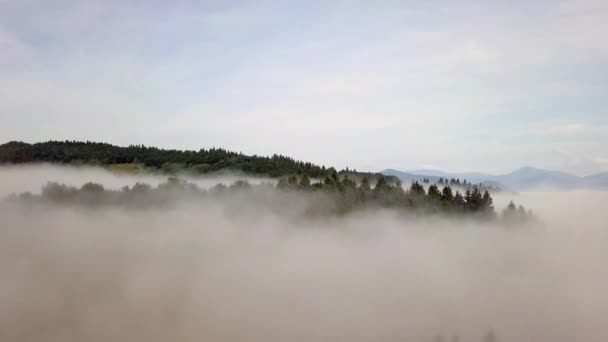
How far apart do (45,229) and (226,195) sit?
7853cm

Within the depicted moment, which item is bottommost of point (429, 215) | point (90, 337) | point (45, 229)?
point (90, 337)

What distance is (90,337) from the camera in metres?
136

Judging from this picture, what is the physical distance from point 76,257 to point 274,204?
324 ft

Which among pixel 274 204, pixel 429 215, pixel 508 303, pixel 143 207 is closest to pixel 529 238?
pixel 508 303

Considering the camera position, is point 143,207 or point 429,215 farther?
point 143,207

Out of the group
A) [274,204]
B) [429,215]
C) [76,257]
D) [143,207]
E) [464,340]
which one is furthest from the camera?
[76,257]

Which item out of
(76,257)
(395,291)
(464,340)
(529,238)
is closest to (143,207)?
(76,257)

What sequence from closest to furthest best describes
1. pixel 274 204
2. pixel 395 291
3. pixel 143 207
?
1. pixel 274 204
2. pixel 395 291
3. pixel 143 207

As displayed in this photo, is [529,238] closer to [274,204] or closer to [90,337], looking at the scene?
[274,204]

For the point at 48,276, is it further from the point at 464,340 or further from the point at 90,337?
the point at 464,340

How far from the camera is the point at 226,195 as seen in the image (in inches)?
6161

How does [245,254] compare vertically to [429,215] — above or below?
below

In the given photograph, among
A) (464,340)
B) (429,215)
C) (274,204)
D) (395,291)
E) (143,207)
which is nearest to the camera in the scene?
(464,340)

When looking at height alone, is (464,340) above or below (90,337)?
above
